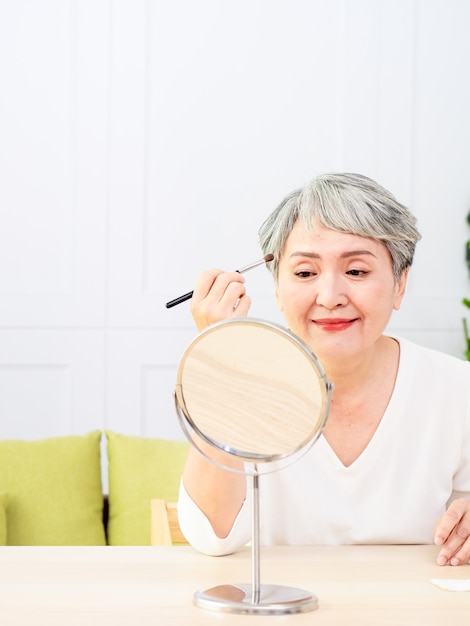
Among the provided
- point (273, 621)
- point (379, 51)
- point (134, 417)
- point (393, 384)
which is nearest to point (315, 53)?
point (379, 51)

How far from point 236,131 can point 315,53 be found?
1.46 feet

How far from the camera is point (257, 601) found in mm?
1111

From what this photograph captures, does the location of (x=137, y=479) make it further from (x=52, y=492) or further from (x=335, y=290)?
(x=335, y=290)

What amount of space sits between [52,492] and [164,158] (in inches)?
57.3

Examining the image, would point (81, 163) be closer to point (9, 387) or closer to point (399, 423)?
point (9, 387)

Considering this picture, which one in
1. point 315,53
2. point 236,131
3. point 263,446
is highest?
point 315,53

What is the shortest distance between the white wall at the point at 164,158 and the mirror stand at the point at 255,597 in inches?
101

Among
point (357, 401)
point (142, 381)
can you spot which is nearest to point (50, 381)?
point (142, 381)

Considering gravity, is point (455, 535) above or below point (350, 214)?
below

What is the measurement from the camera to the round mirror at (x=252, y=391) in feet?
3.59

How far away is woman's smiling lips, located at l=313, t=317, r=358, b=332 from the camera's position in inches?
69.6

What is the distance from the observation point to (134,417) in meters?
3.72

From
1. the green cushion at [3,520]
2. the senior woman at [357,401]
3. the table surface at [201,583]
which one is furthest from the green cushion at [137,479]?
the table surface at [201,583]

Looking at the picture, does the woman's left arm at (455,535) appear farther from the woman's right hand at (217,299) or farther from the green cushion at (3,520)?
the green cushion at (3,520)
